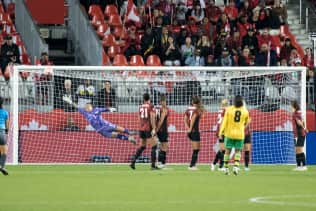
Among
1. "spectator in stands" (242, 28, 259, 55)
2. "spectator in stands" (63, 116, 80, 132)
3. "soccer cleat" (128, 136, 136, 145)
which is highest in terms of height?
"spectator in stands" (242, 28, 259, 55)

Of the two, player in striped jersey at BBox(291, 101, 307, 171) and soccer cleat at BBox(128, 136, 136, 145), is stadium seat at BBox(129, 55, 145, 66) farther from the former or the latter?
player in striped jersey at BBox(291, 101, 307, 171)

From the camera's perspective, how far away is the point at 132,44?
3272 centimetres

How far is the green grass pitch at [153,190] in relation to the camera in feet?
49.7

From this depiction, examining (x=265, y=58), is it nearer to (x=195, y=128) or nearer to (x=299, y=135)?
(x=299, y=135)

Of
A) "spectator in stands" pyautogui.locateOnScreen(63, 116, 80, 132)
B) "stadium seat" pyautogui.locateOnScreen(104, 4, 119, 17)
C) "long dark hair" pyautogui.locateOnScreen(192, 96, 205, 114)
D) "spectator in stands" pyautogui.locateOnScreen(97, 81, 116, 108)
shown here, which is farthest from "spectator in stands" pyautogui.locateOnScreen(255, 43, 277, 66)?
"long dark hair" pyautogui.locateOnScreen(192, 96, 205, 114)

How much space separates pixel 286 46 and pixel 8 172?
42.0ft

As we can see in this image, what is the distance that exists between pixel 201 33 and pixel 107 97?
6179mm

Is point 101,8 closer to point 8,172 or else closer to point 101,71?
point 101,71

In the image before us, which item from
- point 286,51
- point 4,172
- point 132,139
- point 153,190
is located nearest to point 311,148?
point 286,51

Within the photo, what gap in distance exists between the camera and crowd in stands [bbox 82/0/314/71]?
3262cm

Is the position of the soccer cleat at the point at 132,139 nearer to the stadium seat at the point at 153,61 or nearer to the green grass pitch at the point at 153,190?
the green grass pitch at the point at 153,190

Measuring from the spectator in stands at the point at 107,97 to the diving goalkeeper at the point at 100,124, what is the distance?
0.56ft

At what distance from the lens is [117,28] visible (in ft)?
114

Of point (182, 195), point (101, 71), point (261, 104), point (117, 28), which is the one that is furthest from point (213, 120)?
point (182, 195)
